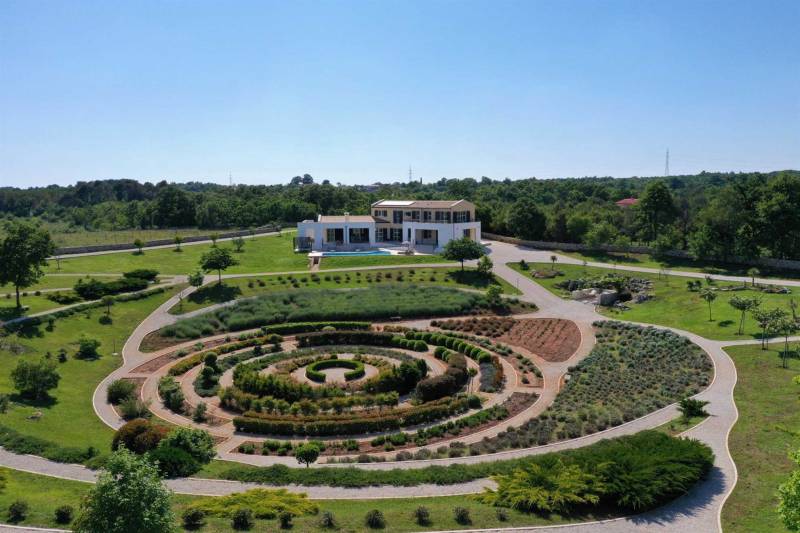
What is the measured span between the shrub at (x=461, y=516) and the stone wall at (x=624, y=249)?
6784cm

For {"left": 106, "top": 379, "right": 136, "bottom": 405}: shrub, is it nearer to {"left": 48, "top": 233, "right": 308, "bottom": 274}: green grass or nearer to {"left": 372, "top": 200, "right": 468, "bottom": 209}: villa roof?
{"left": 48, "top": 233, "right": 308, "bottom": 274}: green grass

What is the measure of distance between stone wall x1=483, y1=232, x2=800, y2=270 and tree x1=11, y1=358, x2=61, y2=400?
238 ft

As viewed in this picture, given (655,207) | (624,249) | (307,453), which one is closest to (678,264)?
(624,249)

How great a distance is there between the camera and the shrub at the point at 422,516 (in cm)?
1892

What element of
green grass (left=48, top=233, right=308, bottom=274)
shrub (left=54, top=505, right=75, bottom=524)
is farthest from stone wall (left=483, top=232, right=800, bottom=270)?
shrub (left=54, top=505, right=75, bottom=524)

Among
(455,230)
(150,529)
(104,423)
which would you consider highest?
(455,230)

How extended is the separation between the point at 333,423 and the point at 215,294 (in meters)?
35.9

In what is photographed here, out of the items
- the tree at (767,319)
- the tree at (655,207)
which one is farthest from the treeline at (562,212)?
the tree at (767,319)

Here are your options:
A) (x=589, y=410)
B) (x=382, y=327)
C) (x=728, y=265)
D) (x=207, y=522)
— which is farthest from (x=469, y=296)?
(x=207, y=522)

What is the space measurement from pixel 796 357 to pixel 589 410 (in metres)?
16.7

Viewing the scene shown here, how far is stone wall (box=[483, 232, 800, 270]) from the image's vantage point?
69.7 m

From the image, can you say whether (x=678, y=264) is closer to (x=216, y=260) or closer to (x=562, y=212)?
(x=562, y=212)

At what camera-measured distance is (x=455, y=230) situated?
297ft

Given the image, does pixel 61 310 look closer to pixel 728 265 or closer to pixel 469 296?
pixel 469 296
